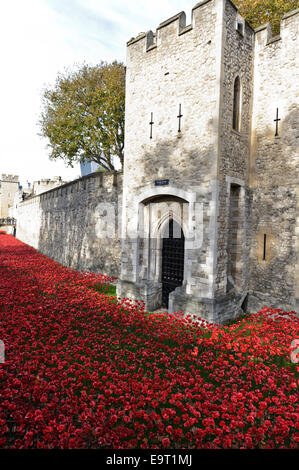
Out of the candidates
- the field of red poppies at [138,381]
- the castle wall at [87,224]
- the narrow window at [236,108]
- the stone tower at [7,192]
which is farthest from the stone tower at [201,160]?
the stone tower at [7,192]

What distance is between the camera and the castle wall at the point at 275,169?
794 cm

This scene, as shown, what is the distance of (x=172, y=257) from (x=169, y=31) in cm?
706

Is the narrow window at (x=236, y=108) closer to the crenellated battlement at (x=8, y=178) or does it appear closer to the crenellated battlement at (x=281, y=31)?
the crenellated battlement at (x=281, y=31)

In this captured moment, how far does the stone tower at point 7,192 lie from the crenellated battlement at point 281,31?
63385 millimetres

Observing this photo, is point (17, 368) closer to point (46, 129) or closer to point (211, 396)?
point (211, 396)

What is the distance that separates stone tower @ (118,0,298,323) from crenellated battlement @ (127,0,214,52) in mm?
37

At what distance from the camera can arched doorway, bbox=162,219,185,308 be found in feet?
29.1

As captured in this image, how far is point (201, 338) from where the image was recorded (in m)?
6.23

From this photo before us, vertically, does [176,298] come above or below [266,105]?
below

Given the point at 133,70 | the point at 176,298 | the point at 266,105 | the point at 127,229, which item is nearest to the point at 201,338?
the point at 176,298

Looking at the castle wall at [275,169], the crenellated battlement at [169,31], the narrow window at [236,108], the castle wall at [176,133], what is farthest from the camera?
the narrow window at [236,108]

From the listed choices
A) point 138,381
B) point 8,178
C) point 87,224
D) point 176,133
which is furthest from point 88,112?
point 8,178

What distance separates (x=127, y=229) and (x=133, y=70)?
559cm
